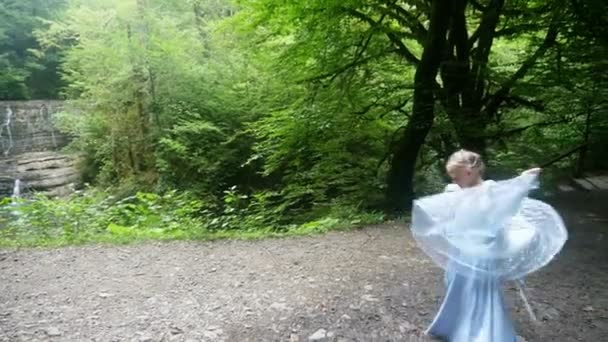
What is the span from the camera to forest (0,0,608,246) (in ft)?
22.4

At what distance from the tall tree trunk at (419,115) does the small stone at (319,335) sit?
4.98 m

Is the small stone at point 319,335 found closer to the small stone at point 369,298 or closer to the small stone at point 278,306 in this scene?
the small stone at point 278,306

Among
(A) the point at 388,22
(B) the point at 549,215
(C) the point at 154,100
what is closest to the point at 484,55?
(A) the point at 388,22

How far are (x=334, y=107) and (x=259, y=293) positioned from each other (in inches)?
192

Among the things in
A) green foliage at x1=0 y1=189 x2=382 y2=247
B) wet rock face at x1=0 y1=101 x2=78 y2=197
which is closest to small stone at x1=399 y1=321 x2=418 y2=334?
green foliage at x1=0 y1=189 x2=382 y2=247

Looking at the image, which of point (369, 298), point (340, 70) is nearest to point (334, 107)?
point (340, 70)

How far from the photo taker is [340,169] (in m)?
9.48

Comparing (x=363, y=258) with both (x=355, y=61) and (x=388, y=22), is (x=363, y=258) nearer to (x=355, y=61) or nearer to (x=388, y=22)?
(x=355, y=61)

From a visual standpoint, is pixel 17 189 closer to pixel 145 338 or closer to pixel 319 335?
pixel 145 338

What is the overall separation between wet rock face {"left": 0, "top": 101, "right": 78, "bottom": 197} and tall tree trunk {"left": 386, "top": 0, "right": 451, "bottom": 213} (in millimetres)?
12496

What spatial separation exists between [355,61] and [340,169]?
2492 millimetres

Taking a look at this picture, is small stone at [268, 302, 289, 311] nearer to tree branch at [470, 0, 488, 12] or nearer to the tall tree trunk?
the tall tree trunk

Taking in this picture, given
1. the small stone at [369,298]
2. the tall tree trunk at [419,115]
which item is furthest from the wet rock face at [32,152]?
the small stone at [369,298]

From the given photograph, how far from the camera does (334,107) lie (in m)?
8.41
